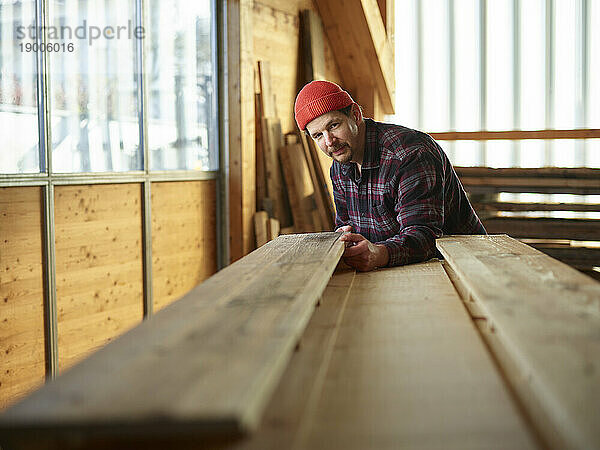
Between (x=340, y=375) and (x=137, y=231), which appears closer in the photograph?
(x=340, y=375)

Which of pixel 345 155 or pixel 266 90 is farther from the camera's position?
pixel 266 90

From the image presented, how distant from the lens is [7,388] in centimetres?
368

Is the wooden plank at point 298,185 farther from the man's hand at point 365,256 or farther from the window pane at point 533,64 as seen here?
the man's hand at point 365,256

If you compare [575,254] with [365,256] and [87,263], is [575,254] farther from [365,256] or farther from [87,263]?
[365,256]

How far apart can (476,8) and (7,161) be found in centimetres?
512

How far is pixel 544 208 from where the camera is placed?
19.6ft

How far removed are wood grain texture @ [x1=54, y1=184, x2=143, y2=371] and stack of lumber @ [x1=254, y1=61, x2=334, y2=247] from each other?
128 centimetres

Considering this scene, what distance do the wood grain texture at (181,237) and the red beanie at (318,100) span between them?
92.6 inches

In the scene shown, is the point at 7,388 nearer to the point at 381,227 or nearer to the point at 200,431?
the point at 381,227

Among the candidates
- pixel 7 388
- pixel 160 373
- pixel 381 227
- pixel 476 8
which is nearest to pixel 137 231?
pixel 7 388

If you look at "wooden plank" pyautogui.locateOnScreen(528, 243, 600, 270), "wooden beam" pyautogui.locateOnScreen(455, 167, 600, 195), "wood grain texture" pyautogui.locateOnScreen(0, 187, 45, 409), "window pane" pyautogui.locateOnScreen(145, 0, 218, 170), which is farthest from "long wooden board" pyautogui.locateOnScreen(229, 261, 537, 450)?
"wooden beam" pyautogui.locateOnScreen(455, 167, 600, 195)

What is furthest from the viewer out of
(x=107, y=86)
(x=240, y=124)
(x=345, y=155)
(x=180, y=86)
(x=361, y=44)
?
(x=361, y=44)

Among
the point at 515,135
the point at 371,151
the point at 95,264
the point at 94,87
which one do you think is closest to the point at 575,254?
the point at 515,135

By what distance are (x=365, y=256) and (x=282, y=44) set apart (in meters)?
4.28
